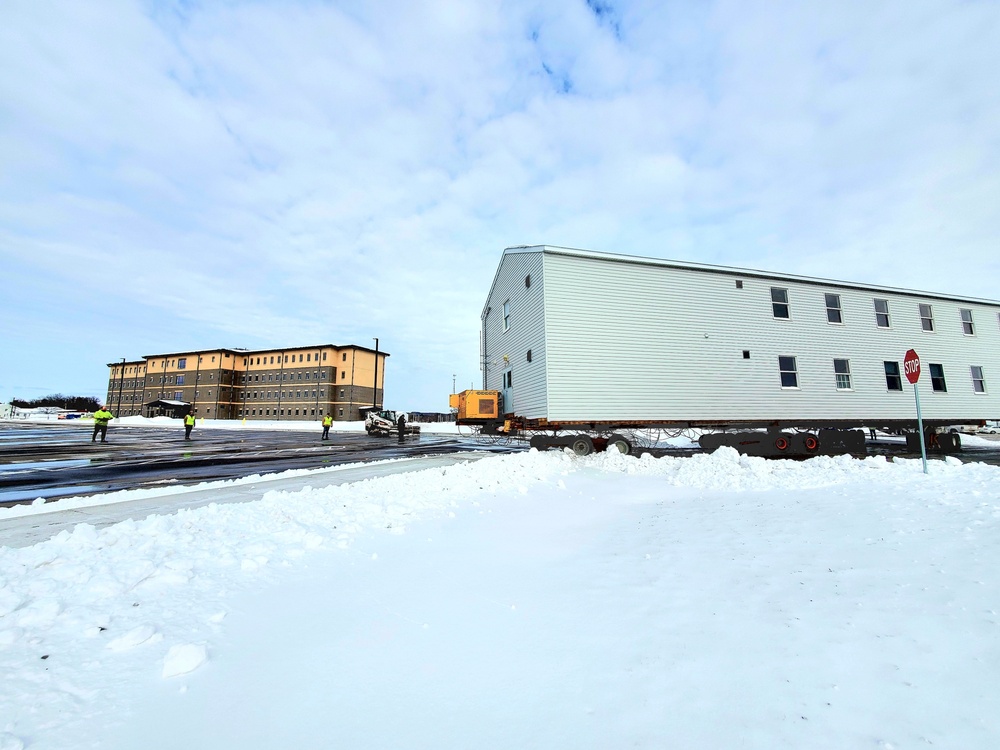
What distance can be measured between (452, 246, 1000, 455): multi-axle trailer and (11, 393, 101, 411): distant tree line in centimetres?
12605

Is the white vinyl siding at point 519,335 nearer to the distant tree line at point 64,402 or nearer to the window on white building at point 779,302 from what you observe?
the window on white building at point 779,302

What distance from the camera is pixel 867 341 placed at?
1867 cm

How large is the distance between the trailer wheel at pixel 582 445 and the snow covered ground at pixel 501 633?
917cm

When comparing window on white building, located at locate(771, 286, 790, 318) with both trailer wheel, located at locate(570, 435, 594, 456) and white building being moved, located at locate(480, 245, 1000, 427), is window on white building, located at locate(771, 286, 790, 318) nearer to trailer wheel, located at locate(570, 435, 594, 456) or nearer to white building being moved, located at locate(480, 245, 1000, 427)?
white building being moved, located at locate(480, 245, 1000, 427)

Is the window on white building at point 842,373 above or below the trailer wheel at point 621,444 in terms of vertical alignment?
above

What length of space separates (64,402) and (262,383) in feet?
222

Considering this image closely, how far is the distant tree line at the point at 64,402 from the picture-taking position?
103 metres

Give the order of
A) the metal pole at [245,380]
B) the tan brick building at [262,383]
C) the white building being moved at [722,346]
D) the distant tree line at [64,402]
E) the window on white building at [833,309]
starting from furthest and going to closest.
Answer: the distant tree line at [64,402]
the metal pole at [245,380]
the tan brick building at [262,383]
the window on white building at [833,309]
the white building being moved at [722,346]

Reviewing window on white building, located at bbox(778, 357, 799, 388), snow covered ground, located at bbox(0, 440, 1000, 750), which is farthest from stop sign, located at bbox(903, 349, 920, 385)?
window on white building, located at bbox(778, 357, 799, 388)

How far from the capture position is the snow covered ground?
228 cm

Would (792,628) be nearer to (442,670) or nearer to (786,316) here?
(442,670)

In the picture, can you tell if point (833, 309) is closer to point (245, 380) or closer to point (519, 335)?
point (519, 335)

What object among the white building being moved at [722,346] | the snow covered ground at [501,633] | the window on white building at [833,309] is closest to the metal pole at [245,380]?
the white building being moved at [722,346]

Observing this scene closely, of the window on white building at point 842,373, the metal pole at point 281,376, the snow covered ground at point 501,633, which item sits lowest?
the snow covered ground at point 501,633
